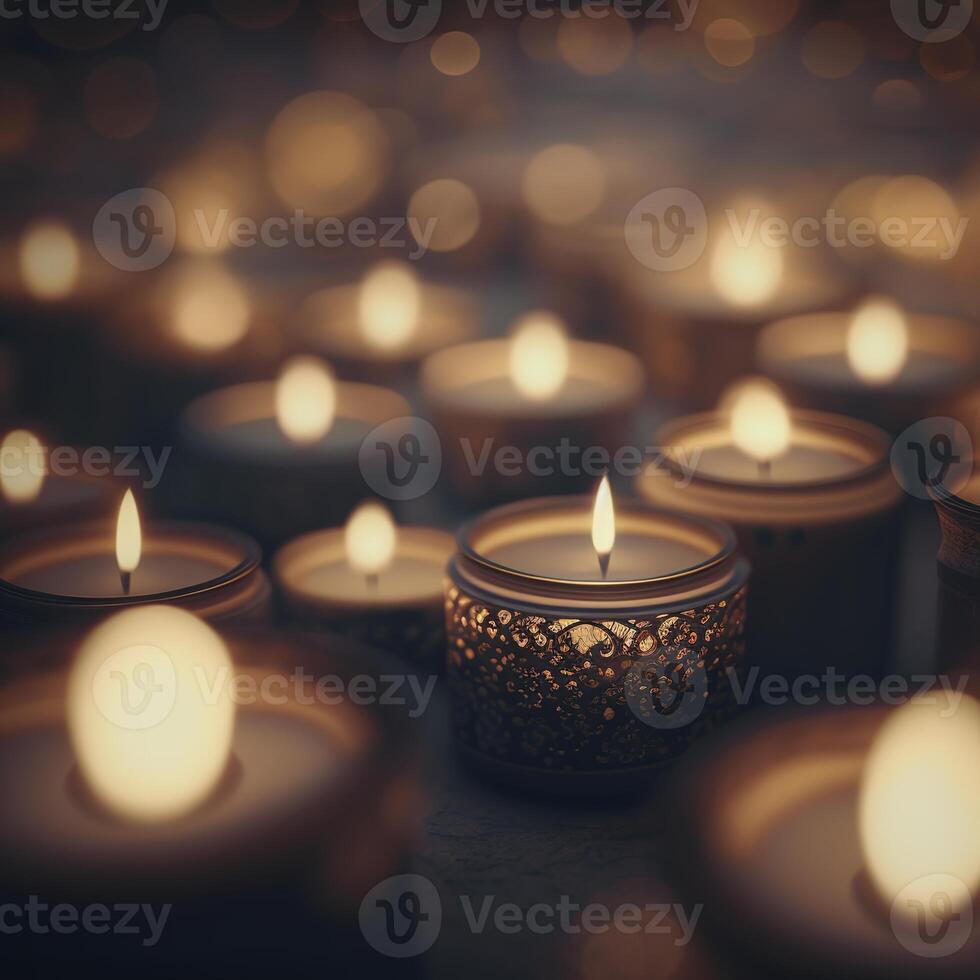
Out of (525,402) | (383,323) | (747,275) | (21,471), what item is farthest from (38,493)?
(747,275)

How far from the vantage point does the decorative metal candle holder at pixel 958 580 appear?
2.89 feet

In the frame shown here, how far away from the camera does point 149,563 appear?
1144 millimetres

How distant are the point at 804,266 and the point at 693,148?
3.02 feet

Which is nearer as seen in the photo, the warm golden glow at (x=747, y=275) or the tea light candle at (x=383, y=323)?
the tea light candle at (x=383, y=323)

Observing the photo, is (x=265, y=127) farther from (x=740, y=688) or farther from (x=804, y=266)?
(x=740, y=688)

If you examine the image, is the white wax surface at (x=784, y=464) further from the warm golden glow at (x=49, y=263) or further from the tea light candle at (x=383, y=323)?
the warm golden glow at (x=49, y=263)

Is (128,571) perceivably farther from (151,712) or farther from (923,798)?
(923,798)

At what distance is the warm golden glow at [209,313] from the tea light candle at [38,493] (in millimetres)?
329

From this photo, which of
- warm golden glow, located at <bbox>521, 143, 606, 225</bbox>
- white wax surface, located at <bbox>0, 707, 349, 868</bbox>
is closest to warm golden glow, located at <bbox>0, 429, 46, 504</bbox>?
white wax surface, located at <bbox>0, 707, 349, 868</bbox>

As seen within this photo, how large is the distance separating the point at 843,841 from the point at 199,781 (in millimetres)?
341

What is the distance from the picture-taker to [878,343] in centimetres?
151

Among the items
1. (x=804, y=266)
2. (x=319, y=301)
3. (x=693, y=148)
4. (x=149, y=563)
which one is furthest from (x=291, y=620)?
(x=693, y=148)

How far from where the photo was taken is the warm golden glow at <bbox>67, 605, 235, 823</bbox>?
28.3 inches

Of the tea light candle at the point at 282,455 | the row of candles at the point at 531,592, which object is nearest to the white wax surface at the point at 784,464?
the row of candles at the point at 531,592
